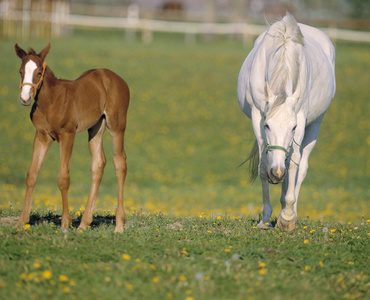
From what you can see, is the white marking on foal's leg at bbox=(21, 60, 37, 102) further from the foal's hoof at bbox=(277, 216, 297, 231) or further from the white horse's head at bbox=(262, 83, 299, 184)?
the foal's hoof at bbox=(277, 216, 297, 231)

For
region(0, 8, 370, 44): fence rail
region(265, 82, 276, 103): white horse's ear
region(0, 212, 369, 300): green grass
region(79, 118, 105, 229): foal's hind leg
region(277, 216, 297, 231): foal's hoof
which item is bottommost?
region(277, 216, 297, 231): foal's hoof

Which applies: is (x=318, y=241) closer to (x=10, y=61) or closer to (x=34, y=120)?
(x=34, y=120)

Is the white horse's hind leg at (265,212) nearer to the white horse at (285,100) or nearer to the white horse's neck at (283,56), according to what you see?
the white horse at (285,100)

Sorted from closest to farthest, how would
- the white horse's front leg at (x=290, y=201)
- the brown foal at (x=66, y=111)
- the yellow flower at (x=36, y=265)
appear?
the yellow flower at (x=36, y=265)
the brown foal at (x=66, y=111)
the white horse's front leg at (x=290, y=201)

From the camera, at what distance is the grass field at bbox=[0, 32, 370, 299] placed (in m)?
4.84

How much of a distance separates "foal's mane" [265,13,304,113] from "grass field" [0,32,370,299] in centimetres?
175

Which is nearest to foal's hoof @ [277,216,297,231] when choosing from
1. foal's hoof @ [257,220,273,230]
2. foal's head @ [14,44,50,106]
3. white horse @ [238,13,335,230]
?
white horse @ [238,13,335,230]

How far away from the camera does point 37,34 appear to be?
30391 mm

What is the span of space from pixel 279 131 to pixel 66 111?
2.34m

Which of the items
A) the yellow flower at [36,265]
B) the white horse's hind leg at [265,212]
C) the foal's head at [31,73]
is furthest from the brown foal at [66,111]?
the white horse's hind leg at [265,212]

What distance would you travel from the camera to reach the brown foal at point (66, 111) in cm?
577

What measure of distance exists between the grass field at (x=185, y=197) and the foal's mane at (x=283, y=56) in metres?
1.75

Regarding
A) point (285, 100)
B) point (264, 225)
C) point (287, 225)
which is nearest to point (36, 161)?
point (285, 100)

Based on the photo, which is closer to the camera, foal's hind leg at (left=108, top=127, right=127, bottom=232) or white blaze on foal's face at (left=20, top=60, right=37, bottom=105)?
white blaze on foal's face at (left=20, top=60, right=37, bottom=105)
